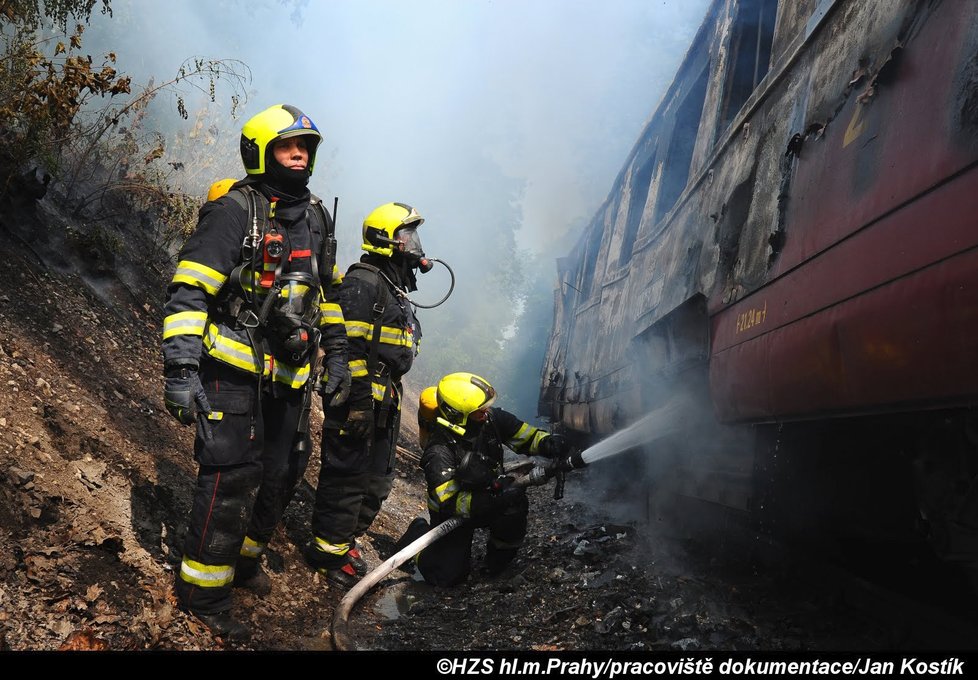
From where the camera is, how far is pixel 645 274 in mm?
6148

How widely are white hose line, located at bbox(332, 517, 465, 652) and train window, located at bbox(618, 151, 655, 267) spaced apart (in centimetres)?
460

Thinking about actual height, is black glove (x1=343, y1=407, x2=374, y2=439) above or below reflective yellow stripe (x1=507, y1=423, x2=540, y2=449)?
below

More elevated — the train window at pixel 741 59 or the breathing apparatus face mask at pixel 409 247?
the train window at pixel 741 59

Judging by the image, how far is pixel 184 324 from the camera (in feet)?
8.79

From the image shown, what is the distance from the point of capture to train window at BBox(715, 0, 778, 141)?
15.7ft

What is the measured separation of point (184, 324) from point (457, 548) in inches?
91.1

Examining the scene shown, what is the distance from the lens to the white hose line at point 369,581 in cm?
315

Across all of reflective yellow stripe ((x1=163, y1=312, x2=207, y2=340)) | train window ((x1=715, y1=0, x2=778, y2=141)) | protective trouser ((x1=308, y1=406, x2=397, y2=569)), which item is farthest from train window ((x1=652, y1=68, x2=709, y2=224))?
reflective yellow stripe ((x1=163, y1=312, x2=207, y2=340))

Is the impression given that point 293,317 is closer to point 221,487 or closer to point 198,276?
point 198,276

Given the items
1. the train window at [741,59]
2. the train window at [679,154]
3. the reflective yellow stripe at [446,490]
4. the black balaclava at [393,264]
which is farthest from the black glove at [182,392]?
the train window at [679,154]

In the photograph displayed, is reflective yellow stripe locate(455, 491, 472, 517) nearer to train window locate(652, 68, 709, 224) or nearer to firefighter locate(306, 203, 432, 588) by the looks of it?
firefighter locate(306, 203, 432, 588)

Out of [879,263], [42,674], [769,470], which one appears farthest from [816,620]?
[42,674]

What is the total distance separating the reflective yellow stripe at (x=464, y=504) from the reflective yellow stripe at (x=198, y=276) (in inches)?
78.5

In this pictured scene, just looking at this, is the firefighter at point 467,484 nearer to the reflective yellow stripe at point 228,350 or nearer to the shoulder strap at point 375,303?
the shoulder strap at point 375,303
